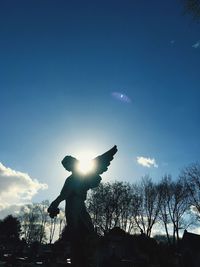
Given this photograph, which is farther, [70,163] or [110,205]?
[110,205]

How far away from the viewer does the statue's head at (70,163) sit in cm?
426

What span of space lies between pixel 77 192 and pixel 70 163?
1.70 ft

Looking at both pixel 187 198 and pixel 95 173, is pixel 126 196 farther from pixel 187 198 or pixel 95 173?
pixel 95 173

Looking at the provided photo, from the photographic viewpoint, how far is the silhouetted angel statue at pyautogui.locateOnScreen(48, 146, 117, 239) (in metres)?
3.68

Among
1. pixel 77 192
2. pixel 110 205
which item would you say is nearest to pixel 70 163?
pixel 77 192

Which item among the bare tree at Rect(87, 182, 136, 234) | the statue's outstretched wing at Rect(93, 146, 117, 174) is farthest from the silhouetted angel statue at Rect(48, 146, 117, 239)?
the bare tree at Rect(87, 182, 136, 234)

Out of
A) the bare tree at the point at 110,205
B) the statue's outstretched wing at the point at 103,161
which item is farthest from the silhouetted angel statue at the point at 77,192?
the bare tree at the point at 110,205

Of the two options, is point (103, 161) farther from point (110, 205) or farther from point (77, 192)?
point (110, 205)

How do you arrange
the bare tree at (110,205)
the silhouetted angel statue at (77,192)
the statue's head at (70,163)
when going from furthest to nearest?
the bare tree at (110,205)
the statue's head at (70,163)
the silhouetted angel statue at (77,192)

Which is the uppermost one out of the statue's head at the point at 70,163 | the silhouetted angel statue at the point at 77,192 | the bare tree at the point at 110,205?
the bare tree at the point at 110,205

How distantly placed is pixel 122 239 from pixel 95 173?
3981cm

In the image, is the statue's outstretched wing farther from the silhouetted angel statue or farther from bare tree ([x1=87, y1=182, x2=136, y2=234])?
bare tree ([x1=87, y1=182, x2=136, y2=234])

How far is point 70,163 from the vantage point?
427cm

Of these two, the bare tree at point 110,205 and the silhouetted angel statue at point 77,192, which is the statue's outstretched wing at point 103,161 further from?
the bare tree at point 110,205
